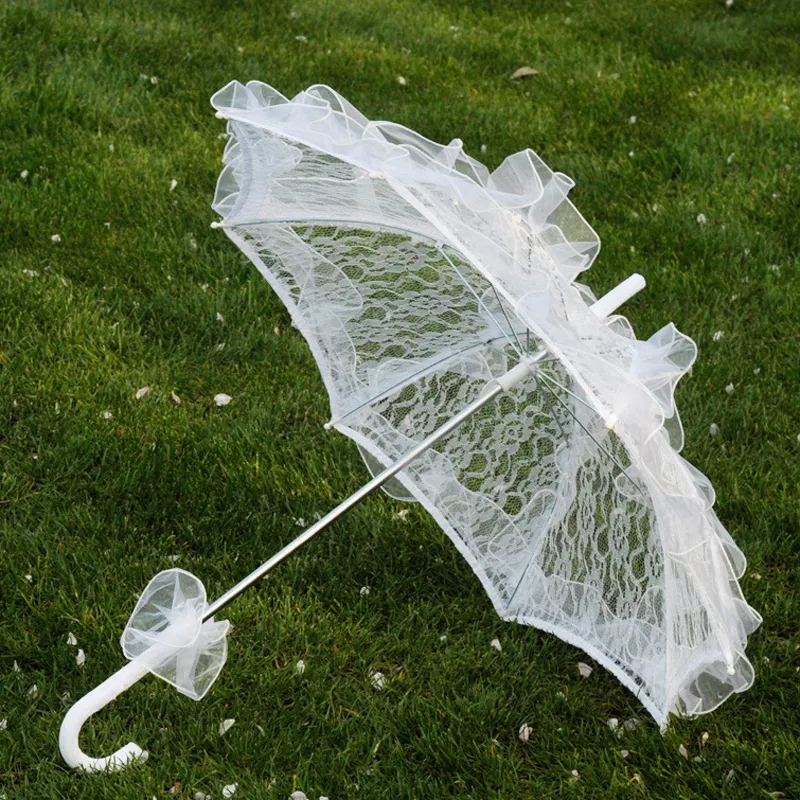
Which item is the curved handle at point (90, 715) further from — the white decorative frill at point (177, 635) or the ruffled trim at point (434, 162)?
the ruffled trim at point (434, 162)

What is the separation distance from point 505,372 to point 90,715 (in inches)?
49.1

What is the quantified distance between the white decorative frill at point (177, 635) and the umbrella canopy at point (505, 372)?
0.70 meters

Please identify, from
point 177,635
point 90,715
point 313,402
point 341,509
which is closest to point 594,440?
point 341,509

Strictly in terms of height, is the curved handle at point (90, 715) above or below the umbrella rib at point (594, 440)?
below

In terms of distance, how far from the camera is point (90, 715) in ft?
8.70

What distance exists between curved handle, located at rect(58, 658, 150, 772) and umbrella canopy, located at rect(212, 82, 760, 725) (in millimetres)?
865

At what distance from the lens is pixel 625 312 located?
4.57m

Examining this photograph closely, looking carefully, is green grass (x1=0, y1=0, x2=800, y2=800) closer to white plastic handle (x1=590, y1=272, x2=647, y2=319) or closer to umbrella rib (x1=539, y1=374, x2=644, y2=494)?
umbrella rib (x1=539, y1=374, x2=644, y2=494)

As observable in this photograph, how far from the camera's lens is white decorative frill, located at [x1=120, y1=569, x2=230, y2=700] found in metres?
2.49

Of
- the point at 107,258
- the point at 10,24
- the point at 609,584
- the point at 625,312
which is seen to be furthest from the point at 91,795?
the point at 10,24

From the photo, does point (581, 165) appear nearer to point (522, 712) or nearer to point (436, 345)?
point (436, 345)

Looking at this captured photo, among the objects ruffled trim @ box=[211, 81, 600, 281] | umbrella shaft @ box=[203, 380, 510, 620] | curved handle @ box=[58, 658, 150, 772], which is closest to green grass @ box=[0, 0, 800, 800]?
curved handle @ box=[58, 658, 150, 772]

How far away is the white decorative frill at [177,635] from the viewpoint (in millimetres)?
2486

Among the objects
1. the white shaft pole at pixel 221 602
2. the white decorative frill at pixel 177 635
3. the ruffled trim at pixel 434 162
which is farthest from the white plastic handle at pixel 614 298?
the white decorative frill at pixel 177 635
